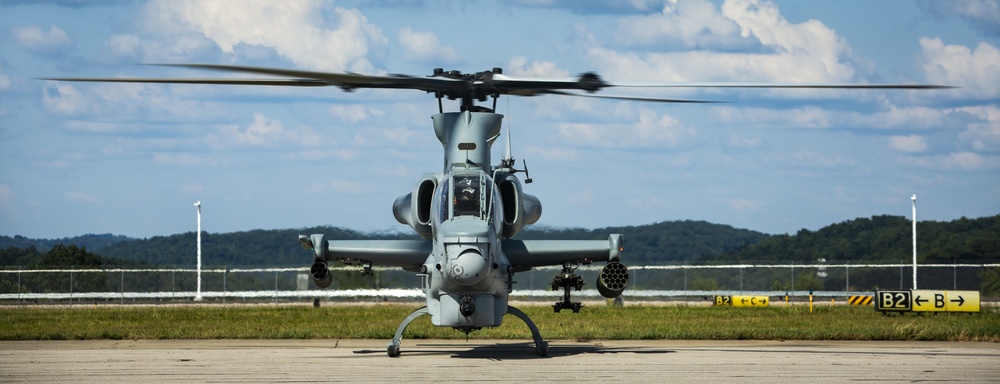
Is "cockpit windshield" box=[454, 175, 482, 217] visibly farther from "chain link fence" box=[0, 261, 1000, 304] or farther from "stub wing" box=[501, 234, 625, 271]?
"chain link fence" box=[0, 261, 1000, 304]

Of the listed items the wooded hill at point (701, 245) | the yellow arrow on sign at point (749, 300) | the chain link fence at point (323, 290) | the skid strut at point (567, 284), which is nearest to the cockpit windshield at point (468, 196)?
the skid strut at point (567, 284)

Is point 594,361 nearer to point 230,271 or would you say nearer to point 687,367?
point 687,367

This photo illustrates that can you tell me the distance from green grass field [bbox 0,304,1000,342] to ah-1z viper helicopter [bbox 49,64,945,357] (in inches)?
186

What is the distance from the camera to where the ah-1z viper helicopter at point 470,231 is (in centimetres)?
1972

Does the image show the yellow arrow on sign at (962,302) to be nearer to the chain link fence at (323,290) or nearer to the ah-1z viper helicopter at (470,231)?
the chain link fence at (323,290)

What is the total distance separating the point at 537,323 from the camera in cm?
3238

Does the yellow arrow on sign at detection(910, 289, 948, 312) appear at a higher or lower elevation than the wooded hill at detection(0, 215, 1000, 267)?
lower

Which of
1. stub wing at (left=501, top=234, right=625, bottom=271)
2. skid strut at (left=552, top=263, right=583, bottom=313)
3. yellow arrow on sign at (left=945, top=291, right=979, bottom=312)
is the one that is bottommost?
yellow arrow on sign at (left=945, top=291, right=979, bottom=312)

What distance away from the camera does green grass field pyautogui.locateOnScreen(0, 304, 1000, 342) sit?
26.9 meters

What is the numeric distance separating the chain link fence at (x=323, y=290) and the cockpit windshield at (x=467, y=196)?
26649mm

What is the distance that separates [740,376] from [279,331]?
13672mm

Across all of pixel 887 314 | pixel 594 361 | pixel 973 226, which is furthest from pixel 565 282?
pixel 973 226

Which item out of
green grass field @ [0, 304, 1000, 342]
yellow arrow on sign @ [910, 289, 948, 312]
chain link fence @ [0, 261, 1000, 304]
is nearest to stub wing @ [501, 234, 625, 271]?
green grass field @ [0, 304, 1000, 342]

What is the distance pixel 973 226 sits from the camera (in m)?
89.8
